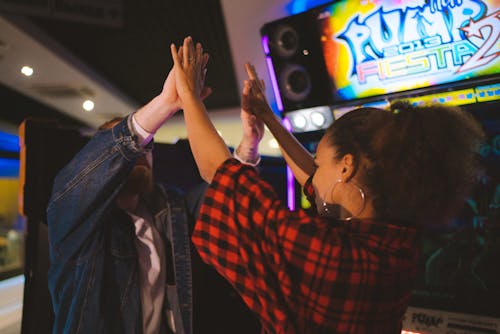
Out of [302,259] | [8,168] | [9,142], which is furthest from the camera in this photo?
[9,142]

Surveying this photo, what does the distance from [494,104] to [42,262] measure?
209cm

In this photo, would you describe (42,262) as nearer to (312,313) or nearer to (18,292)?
(312,313)

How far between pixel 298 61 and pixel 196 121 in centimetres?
134

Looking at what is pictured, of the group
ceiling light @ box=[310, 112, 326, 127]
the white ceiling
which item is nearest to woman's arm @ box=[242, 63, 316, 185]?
ceiling light @ box=[310, 112, 326, 127]

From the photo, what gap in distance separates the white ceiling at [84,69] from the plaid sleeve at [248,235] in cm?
178

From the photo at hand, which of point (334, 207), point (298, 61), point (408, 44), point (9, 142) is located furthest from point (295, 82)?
point (9, 142)

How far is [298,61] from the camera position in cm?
207

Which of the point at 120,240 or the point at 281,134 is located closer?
the point at 120,240

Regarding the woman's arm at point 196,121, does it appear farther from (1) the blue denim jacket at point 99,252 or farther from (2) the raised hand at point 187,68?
(1) the blue denim jacket at point 99,252

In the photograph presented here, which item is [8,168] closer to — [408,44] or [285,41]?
[285,41]

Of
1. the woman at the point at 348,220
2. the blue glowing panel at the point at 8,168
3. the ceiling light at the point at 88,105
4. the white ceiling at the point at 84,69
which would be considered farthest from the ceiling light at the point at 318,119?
the ceiling light at the point at 88,105

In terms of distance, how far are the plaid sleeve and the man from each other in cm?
33

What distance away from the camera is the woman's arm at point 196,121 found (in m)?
0.90

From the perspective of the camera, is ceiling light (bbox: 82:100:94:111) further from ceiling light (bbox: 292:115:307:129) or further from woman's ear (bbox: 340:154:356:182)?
woman's ear (bbox: 340:154:356:182)
